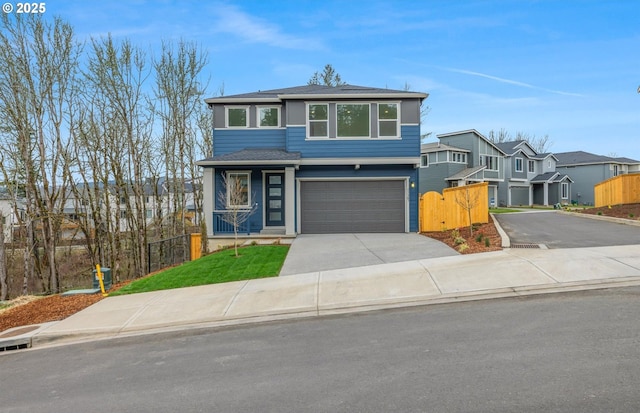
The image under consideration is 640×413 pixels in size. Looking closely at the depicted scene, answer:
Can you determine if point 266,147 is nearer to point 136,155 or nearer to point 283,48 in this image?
point 283,48

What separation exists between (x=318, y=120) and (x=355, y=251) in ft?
23.6

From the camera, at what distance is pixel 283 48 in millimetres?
20500

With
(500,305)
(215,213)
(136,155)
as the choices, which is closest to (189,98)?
(136,155)

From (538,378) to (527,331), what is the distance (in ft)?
5.18

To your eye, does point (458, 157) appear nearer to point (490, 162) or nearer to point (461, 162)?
point (461, 162)

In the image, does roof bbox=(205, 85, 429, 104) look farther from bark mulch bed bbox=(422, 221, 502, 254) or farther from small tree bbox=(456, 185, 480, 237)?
bark mulch bed bbox=(422, 221, 502, 254)

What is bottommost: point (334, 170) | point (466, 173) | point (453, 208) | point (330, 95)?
point (453, 208)

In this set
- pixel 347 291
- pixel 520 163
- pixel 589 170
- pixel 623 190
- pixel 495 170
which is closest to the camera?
pixel 347 291

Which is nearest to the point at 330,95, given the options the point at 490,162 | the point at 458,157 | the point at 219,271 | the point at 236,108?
the point at 236,108

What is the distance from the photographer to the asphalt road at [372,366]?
12.4 feet

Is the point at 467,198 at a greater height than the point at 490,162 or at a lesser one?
lesser

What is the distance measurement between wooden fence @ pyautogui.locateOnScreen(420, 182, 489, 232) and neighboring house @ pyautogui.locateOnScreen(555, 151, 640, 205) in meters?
36.1

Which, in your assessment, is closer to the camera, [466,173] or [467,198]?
[467,198]

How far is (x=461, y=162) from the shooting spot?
37.3m
